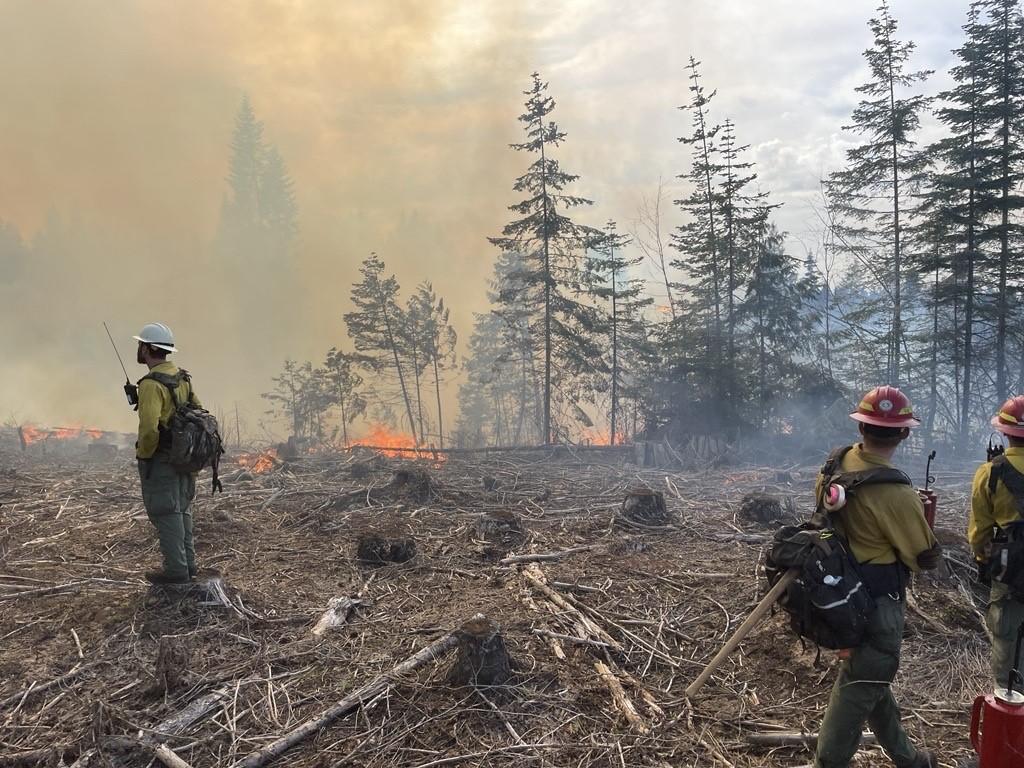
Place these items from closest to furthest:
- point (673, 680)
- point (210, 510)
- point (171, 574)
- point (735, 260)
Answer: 1. point (673, 680)
2. point (171, 574)
3. point (210, 510)
4. point (735, 260)

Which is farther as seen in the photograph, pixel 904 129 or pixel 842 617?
pixel 904 129

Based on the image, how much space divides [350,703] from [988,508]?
454cm

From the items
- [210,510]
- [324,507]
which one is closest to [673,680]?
[324,507]

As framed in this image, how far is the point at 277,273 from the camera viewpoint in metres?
75.5

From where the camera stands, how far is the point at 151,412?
5.70 metres

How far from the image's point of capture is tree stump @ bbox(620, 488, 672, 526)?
9766 mm

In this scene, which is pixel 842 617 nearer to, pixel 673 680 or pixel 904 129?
pixel 673 680

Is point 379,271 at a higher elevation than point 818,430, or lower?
higher

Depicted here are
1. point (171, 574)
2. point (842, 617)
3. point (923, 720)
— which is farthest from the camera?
point (171, 574)

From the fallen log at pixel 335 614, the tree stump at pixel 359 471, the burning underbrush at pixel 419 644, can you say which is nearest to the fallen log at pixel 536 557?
the burning underbrush at pixel 419 644

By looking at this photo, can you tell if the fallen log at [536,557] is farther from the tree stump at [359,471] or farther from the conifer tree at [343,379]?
the conifer tree at [343,379]

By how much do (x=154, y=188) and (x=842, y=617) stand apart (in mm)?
89424

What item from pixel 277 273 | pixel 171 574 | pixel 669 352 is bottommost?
pixel 171 574

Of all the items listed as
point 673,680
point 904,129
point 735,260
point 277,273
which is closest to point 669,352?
point 735,260
